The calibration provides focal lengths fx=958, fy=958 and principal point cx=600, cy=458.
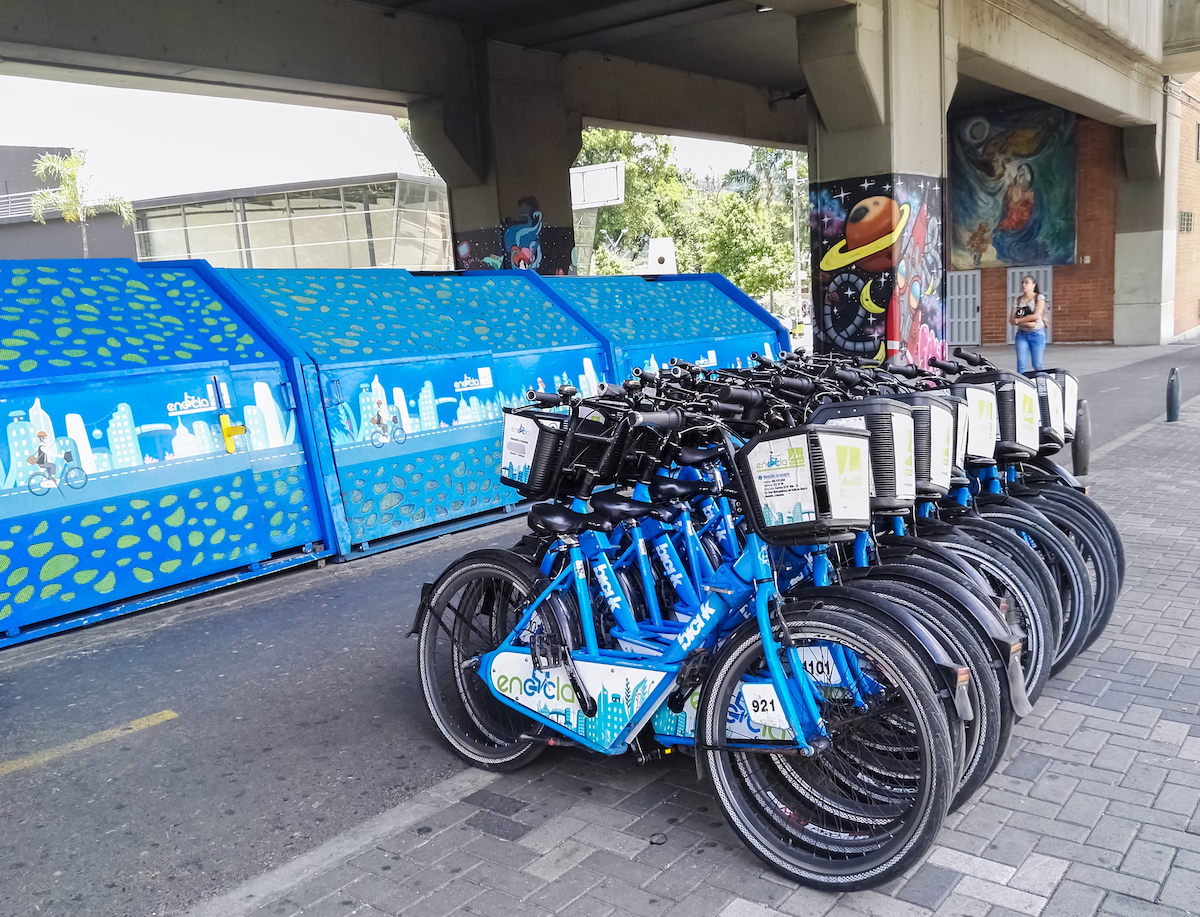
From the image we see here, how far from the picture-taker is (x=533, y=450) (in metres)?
3.37

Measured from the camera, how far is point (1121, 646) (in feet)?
14.3

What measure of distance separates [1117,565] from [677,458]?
8.14 feet

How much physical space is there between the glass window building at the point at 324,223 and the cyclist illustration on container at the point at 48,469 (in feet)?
97.1

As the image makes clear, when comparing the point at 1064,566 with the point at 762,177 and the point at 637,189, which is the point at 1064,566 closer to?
the point at 637,189

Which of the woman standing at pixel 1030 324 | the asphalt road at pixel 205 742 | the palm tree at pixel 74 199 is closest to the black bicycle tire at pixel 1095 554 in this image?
the asphalt road at pixel 205 742

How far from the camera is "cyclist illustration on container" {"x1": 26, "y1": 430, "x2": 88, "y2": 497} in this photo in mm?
4914

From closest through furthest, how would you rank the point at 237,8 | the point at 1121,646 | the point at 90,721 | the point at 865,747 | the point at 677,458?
the point at 865,747
the point at 677,458
the point at 90,721
the point at 1121,646
the point at 237,8

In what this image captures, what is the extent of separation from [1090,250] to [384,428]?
790 inches

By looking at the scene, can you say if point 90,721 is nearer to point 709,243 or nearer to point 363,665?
point 363,665

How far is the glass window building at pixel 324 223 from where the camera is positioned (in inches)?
1324

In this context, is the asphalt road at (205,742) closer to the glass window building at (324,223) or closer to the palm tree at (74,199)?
the glass window building at (324,223)

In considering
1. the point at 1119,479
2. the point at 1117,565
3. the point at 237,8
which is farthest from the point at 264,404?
the point at 237,8

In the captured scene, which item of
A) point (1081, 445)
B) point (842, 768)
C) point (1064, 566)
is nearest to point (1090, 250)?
point (1081, 445)

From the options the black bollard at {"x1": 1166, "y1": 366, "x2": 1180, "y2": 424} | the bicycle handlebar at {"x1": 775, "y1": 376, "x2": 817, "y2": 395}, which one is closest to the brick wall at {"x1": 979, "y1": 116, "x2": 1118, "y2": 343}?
the black bollard at {"x1": 1166, "y1": 366, "x2": 1180, "y2": 424}
